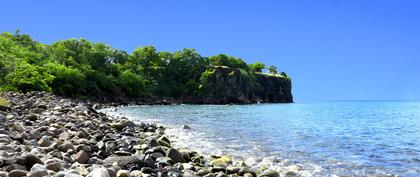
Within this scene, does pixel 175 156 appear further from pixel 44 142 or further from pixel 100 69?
pixel 100 69

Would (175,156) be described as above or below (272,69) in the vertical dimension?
below

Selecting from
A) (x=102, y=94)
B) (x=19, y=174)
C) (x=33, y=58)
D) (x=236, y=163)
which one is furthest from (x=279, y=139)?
(x=102, y=94)

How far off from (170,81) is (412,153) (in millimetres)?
110012

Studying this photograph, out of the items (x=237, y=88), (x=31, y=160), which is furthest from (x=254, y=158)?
(x=237, y=88)

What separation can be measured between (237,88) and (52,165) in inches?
4786

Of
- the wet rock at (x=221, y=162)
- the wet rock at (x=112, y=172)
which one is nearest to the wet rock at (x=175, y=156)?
the wet rock at (x=221, y=162)

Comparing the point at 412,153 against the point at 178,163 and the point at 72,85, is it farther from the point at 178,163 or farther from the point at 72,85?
the point at 72,85

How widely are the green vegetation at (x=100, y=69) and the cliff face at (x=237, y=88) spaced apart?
145 cm

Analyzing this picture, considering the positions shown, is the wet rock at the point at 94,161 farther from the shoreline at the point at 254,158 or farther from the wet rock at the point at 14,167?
the shoreline at the point at 254,158

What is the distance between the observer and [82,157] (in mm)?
9109

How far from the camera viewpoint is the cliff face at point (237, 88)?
407 feet

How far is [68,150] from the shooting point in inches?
390

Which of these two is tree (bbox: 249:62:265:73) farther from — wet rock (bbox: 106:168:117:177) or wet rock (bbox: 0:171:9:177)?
wet rock (bbox: 0:171:9:177)

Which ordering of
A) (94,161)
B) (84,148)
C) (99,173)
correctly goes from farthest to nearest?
(84,148) → (94,161) → (99,173)
